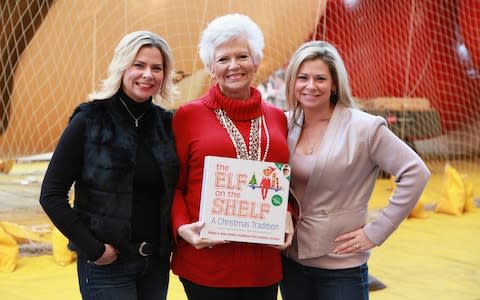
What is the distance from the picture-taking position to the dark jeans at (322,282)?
1623mm

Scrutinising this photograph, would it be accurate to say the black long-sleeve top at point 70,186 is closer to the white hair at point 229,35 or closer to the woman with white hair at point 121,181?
the woman with white hair at point 121,181

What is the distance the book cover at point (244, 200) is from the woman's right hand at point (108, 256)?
0.69ft

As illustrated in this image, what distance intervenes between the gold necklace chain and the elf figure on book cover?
0.07 m

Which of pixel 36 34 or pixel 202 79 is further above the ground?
pixel 36 34

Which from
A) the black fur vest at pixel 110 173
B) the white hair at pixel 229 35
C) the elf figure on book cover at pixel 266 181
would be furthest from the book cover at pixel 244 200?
the white hair at pixel 229 35

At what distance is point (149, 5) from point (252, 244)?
2.79 metres

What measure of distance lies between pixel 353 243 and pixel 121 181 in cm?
60

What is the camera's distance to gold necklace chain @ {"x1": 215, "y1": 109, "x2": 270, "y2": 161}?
1527mm

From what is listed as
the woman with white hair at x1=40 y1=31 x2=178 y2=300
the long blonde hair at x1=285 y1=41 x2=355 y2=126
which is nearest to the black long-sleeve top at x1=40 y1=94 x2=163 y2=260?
the woman with white hair at x1=40 y1=31 x2=178 y2=300

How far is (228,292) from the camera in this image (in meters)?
1.53

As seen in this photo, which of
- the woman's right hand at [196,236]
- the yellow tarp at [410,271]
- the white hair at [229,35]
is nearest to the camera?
the woman's right hand at [196,236]

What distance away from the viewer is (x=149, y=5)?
401 centimetres

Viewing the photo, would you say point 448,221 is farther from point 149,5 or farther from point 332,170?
point 332,170

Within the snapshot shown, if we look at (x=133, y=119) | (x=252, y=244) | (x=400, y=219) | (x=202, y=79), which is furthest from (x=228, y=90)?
(x=202, y=79)
